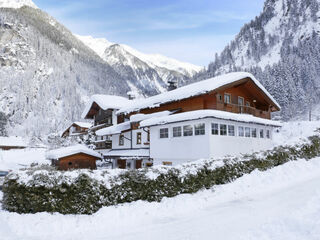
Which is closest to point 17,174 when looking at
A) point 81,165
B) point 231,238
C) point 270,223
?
point 231,238

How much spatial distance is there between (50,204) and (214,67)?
582ft

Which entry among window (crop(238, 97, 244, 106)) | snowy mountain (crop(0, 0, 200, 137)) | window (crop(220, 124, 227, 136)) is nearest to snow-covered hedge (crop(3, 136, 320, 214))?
window (crop(220, 124, 227, 136))

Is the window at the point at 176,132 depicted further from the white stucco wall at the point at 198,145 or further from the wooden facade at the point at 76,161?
the wooden facade at the point at 76,161

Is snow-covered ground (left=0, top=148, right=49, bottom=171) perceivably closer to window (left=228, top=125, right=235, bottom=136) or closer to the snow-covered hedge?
the snow-covered hedge

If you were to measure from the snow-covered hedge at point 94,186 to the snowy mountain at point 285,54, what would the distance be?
62.1 metres

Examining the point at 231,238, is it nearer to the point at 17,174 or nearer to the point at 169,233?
the point at 169,233

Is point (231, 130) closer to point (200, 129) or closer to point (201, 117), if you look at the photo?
point (200, 129)

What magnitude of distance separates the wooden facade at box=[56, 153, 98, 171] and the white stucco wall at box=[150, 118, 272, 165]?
35.4ft

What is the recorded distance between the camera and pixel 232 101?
25109 millimetres

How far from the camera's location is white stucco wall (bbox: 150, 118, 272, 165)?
19.1m

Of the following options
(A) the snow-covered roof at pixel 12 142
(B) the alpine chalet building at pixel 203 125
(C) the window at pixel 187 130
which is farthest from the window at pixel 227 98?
(A) the snow-covered roof at pixel 12 142

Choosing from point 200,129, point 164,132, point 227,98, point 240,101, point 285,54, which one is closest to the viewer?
point 200,129

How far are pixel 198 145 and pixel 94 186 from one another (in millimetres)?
11191

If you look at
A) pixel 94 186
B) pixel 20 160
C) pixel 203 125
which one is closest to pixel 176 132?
pixel 203 125
